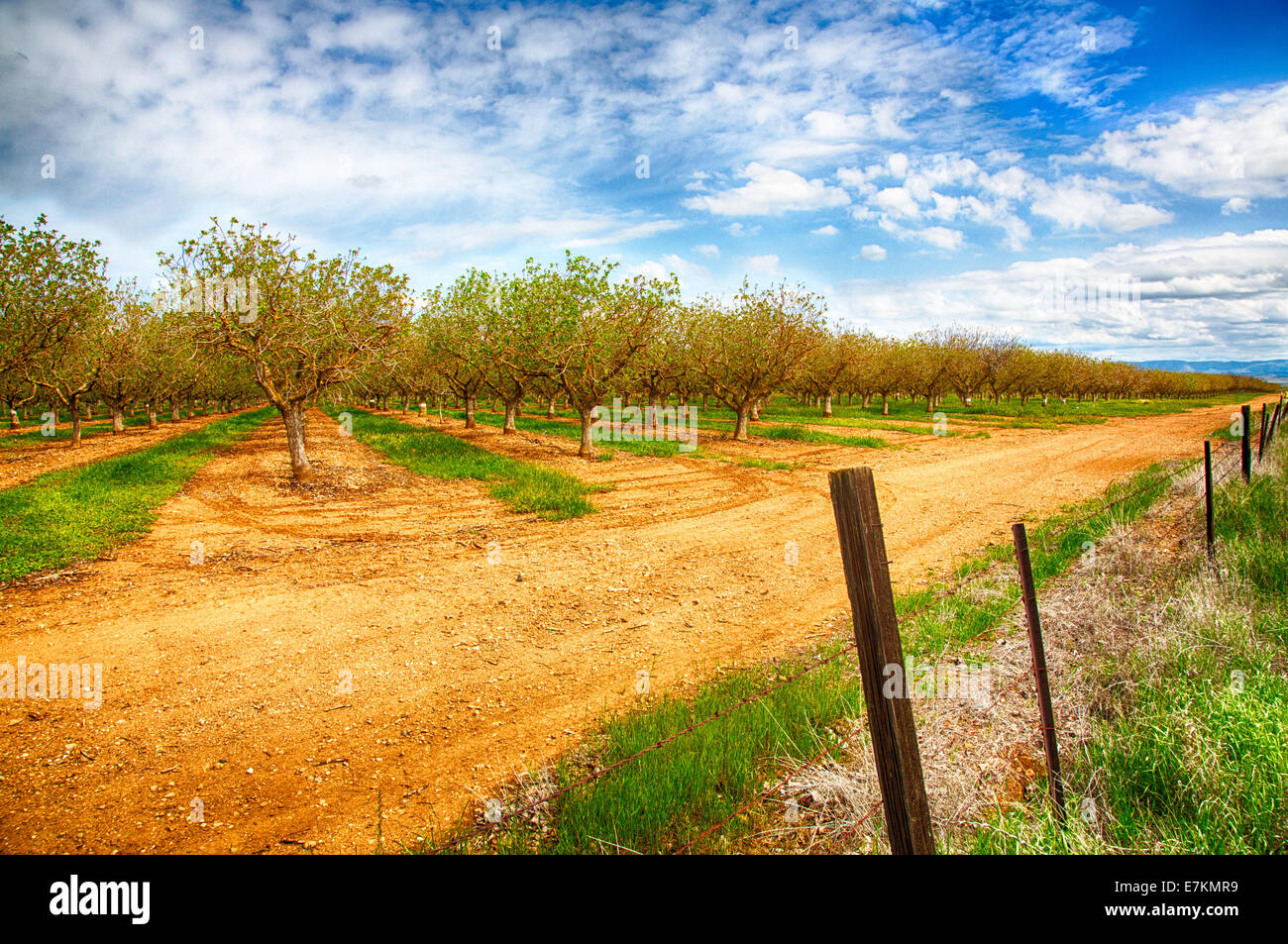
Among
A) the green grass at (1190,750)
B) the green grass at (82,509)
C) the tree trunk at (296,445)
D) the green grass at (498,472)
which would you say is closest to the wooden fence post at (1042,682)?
the green grass at (1190,750)

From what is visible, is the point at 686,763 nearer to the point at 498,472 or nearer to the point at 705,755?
the point at 705,755

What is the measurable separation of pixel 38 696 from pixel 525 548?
756 cm

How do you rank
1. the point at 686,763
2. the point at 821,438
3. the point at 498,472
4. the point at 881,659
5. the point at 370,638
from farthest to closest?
the point at 821,438, the point at 498,472, the point at 370,638, the point at 686,763, the point at 881,659

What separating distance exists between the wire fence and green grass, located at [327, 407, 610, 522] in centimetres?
957

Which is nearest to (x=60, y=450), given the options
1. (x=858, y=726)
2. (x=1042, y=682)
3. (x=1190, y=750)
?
(x=858, y=726)

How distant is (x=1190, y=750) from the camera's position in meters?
4.15

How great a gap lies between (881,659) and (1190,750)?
3047 millimetres

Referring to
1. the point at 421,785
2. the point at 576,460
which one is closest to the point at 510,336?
the point at 576,460

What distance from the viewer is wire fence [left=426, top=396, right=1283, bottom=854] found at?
3854 mm

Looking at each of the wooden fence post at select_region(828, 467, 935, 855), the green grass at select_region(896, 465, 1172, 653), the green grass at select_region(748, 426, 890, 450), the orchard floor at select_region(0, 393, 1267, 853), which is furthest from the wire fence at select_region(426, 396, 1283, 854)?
the green grass at select_region(748, 426, 890, 450)

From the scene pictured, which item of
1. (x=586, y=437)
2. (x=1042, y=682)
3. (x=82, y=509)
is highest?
(x=586, y=437)

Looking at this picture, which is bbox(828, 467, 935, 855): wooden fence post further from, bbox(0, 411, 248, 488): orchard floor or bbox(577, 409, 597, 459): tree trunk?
bbox(0, 411, 248, 488): orchard floor
